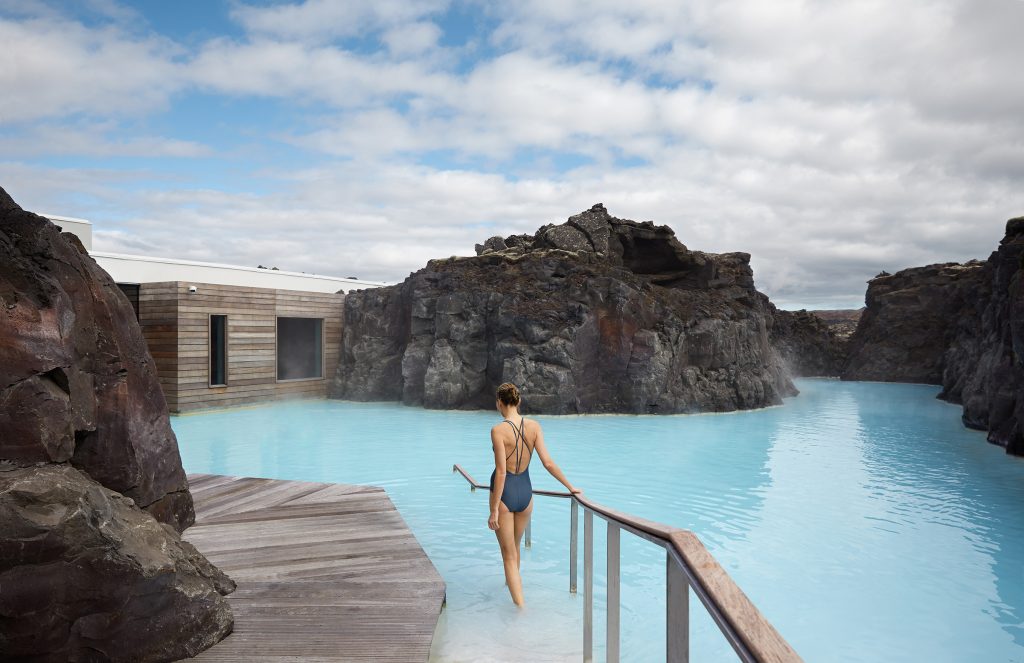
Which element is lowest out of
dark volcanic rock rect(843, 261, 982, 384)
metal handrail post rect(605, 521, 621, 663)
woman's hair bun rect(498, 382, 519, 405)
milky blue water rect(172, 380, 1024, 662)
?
milky blue water rect(172, 380, 1024, 662)

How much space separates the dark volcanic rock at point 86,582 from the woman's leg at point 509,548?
68.3 inches

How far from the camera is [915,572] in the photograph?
6027 millimetres

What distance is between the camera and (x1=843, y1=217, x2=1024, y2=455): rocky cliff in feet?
42.9

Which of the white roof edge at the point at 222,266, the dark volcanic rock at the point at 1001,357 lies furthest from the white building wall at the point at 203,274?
the dark volcanic rock at the point at 1001,357

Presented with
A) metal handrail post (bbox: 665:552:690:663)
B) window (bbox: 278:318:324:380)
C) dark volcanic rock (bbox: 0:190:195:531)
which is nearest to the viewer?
metal handrail post (bbox: 665:552:690:663)

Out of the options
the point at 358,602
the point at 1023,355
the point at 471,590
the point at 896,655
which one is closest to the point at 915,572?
the point at 896,655

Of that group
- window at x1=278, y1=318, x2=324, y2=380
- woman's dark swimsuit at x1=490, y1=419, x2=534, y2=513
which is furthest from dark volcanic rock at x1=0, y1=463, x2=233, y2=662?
window at x1=278, y1=318, x2=324, y2=380

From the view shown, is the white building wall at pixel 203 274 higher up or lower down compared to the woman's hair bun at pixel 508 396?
higher up

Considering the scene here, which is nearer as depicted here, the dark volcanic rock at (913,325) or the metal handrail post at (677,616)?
the metal handrail post at (677,616)

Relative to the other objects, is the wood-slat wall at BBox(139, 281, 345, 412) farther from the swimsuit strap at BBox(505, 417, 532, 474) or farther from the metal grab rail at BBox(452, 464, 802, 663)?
the metal grab rail at BBox(452, 464, 802, 663)

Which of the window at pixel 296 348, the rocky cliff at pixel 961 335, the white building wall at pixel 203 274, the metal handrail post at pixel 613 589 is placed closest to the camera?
the metal handrail post at pixel 613 589

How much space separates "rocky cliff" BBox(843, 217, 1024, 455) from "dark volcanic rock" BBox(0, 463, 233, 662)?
13453 mm

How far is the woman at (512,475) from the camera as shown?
426cm

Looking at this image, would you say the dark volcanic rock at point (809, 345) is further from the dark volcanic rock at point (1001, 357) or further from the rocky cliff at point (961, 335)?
the dark volcanic rock at point (1001, 357)
